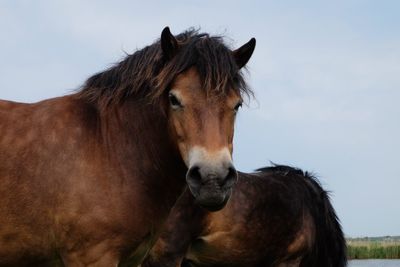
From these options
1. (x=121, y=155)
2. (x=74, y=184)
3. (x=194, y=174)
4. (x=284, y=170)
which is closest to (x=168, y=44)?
(x=121, y=155)

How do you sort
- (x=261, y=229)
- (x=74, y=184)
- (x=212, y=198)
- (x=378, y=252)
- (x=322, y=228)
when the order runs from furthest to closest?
(x=378, y=252), (x=322, y=228), (x=261, y=229), (x=74, y=184), (x=212, y=198)

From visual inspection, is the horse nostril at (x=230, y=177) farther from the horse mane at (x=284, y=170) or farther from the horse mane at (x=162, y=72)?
the horse mane at (x=284, y=170)

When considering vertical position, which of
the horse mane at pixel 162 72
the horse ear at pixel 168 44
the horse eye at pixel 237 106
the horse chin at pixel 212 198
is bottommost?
the horse chin at pixel 212 198

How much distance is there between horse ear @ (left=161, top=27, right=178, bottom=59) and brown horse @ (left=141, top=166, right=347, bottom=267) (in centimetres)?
400

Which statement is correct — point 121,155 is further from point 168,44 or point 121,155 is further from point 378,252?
point 378,252

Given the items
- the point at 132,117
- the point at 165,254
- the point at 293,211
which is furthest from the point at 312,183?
the point at 132,117

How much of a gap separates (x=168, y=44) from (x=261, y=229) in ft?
17.4

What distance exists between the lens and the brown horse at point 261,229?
894 cm

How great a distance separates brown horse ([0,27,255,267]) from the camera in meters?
4.70

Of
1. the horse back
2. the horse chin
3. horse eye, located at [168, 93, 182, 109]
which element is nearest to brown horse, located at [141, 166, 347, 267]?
the horse back

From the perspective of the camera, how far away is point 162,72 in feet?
16.4

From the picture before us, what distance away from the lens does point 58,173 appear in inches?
191

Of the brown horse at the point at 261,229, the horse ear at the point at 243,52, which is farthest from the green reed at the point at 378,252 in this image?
the horse ear at the point at 243,52

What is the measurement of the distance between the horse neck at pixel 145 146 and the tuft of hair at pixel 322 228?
5626mm
